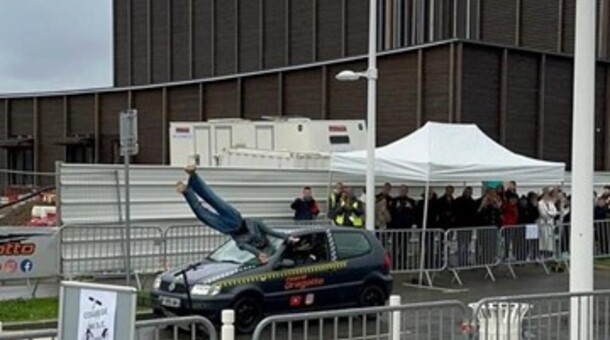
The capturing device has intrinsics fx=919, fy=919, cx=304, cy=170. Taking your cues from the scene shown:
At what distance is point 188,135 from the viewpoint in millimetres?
27078

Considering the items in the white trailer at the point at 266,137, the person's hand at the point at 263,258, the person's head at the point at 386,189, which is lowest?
the person's hand at the point at 263,258

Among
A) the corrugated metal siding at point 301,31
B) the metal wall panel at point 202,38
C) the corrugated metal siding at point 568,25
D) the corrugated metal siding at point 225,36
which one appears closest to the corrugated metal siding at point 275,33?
the corrugated metal siding at point 301,31

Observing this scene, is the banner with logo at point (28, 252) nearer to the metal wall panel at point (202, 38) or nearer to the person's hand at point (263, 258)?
the person's hand at point (263, 258)

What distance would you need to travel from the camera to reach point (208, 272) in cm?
1234

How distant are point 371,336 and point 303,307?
487 cm

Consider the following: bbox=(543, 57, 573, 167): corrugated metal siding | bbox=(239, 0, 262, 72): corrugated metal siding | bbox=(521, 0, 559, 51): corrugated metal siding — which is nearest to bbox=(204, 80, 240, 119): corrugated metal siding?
bbox=(239, 0, 262, 72): corrugated metal siding

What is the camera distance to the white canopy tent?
17.6 m

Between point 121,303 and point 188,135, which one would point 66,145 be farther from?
point 121,303

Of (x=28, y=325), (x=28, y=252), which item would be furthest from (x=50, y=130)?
(x=28, y=325)

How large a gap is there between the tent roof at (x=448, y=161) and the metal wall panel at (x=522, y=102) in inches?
433

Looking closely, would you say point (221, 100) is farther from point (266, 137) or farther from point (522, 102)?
point (266, 137)

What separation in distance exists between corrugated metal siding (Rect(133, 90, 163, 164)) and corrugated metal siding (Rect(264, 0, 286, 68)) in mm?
6348

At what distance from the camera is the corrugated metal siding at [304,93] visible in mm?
34625

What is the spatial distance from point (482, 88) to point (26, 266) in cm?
1790
